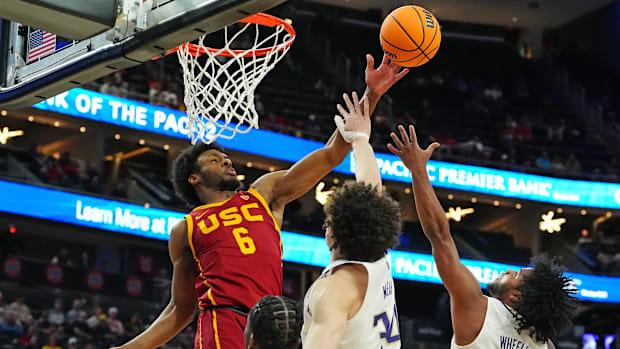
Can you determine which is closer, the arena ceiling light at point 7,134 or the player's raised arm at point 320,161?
the player's raised arm at point 320,161

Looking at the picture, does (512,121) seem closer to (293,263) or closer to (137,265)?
(293,263)

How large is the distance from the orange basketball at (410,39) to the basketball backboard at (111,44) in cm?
120

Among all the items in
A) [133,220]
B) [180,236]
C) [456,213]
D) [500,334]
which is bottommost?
[500,334]

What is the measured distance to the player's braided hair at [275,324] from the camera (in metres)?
2.96

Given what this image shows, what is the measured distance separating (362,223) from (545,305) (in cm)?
124

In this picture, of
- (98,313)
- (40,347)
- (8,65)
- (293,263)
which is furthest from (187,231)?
(293,263)

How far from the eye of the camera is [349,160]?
67.2ft

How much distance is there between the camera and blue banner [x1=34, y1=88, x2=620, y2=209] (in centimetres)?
1703

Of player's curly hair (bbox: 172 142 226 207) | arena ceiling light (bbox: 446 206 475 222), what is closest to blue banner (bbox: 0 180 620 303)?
arena ceiling light (bbox: 446 206 475 222)

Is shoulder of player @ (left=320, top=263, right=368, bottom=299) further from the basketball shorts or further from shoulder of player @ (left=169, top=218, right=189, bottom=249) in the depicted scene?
shoulder of player @ (left=169, top=218, right=189, bottom=249)

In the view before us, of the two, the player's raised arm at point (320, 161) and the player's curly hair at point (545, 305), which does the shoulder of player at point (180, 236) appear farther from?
the player's curly hair at point (545, 305)

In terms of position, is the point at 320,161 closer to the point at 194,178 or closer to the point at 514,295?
the point at 194,178

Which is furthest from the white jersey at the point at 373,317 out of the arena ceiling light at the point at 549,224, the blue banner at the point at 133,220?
the arena ceiling light at the point at 549,224

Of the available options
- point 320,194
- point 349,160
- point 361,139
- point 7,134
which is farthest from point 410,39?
point 320,194
